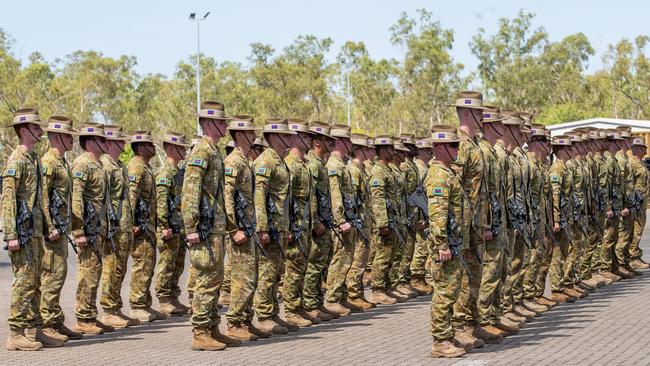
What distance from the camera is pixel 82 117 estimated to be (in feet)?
253

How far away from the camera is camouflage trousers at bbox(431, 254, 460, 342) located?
10750mm

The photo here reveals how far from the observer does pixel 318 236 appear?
14.2m

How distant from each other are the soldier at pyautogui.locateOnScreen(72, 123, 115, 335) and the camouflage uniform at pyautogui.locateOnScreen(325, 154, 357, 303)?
9.44 feet

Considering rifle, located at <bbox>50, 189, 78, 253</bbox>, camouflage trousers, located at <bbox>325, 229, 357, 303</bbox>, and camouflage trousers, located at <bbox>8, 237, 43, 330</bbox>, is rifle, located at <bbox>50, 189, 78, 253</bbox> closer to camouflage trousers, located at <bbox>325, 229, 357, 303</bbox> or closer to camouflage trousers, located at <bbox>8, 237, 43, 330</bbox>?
camouflage trousers, located at <bbox>8, 237, 43, 330</bbox>

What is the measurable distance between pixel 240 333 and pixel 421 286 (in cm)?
558

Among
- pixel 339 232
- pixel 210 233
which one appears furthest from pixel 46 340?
pixel 339 232

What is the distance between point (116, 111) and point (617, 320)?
68250mm

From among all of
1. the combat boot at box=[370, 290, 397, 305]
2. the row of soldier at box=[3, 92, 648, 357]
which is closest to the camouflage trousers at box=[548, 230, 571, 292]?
the row of soldier at box=[3, 92, 648, 357]

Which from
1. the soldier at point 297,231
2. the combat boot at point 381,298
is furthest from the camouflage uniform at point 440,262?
the combat boot at point 381,298

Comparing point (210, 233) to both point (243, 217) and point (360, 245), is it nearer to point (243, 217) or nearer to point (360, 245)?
point (243, 217)

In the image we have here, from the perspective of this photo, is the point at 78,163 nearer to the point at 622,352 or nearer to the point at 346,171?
the point at 346,171

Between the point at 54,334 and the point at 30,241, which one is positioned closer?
the point at 30,241

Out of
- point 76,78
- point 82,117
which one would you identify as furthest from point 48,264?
point 76,78

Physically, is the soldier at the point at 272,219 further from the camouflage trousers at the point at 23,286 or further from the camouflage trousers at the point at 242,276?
the camouflage trousers at the point at 23,286
